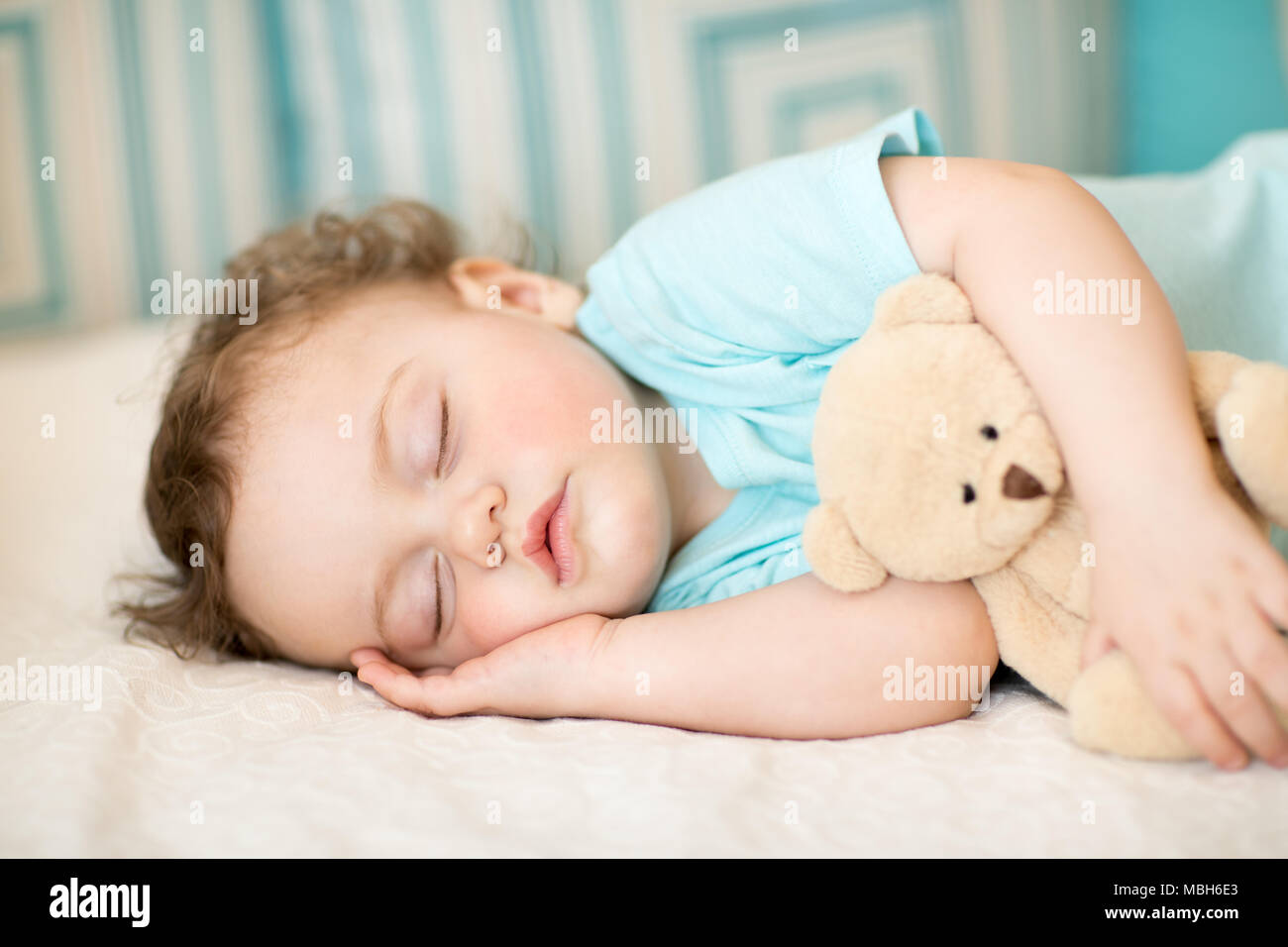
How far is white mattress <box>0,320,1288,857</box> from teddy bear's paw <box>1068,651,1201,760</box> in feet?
0.04

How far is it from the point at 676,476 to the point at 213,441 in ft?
1.61

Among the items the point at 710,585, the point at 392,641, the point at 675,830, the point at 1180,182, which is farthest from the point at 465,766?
the point at 1180,182

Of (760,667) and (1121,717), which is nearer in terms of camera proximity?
(1121,717)

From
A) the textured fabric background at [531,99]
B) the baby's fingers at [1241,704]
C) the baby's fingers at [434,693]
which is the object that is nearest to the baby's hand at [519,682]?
the baby's fingers at [434,693]

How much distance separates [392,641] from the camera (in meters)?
0.96

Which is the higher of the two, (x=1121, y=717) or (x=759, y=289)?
(x=759, y=289)

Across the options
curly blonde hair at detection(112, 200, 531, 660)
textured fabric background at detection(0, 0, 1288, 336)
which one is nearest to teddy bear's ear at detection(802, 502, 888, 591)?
curly blonde hair at detection(112, 200, 531, 660)

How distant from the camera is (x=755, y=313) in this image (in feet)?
3.17

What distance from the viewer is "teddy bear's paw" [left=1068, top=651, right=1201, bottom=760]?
2.12 feet

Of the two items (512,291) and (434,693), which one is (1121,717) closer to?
(434,693)

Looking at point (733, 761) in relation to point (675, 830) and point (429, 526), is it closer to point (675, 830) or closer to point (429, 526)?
point (675, 830)

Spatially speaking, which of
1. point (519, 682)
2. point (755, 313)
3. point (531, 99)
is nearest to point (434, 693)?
point (519, 682)
